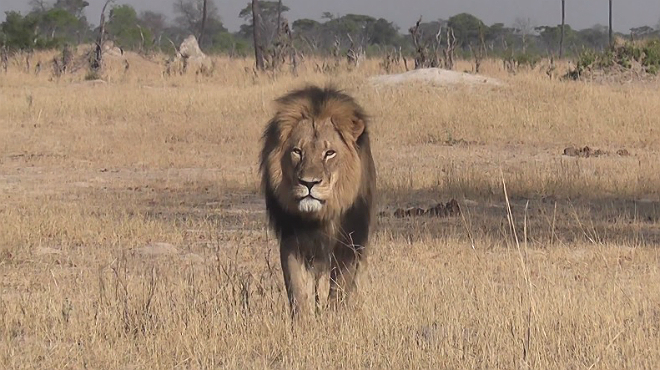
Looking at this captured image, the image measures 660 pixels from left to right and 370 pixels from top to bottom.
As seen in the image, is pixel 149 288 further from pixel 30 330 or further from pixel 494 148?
pixel 494 148

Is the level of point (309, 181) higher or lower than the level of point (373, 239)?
higher

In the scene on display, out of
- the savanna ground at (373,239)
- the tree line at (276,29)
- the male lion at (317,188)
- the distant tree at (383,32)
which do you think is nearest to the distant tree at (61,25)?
the tree line at (276,29)

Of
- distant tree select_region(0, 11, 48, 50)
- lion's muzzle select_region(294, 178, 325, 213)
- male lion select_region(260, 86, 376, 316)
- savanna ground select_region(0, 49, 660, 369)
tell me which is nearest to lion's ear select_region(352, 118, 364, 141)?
male lion select_region(260, 86, 376, 316)

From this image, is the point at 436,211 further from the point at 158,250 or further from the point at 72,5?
the point at 72,5

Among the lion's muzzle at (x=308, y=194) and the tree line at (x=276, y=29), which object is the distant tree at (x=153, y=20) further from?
the lion's muzzle at (x=308, y=194)

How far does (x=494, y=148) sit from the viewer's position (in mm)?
15539

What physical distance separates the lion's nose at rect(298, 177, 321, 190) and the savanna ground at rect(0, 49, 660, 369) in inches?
23.8

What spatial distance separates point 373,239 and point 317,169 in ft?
9.95

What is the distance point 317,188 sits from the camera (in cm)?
514

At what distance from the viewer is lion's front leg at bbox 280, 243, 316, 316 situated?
5.31 metres

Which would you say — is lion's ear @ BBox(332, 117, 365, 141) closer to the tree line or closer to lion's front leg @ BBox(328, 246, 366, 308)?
lion's front leg @ BBox(328, 246, 366, 308)

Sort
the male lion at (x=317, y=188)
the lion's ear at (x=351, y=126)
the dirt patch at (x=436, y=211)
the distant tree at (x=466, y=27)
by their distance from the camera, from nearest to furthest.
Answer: the male lion at (x=317, y=188) → the lion's ear at (x=351, y=126) → the dirt patch at (x=436, y=211) → the distant tree at (x=466, y=27)

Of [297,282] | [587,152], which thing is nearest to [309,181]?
[297,282]

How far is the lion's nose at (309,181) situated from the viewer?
5105 millimetres
